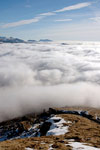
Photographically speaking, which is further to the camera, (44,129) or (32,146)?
(44,129)

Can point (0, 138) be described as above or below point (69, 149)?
below

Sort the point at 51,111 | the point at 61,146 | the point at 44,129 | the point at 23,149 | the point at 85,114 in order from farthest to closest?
the point at 51,111
the point at 85,114
the point at 44,129
the point at 61,146
the point at 23,149

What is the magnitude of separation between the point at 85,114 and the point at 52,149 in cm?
11433

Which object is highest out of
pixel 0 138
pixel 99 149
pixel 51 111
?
pixel 99 149

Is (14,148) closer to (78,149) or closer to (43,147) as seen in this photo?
(43,147)

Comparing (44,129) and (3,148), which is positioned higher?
(3,148)

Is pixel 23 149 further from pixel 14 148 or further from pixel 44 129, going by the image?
pixel 44 129

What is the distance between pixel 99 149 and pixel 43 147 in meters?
11.2

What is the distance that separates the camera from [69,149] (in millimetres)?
29484

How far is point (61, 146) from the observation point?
102ft

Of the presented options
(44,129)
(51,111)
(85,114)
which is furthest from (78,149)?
(51,111)

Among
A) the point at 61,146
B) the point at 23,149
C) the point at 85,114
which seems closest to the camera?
the point at 23,149

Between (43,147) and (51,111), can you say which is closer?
(43,147)

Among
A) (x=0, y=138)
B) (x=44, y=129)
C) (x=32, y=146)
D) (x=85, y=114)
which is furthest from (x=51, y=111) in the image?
(x=32, y=146)
